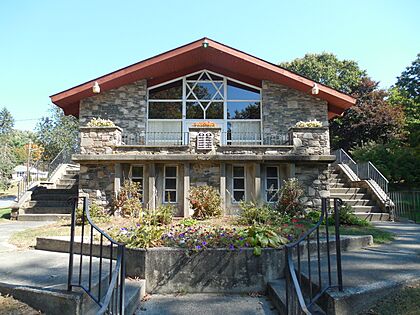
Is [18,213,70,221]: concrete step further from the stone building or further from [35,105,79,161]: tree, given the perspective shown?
[35,105,79,161]: tree

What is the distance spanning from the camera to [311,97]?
37.7ft

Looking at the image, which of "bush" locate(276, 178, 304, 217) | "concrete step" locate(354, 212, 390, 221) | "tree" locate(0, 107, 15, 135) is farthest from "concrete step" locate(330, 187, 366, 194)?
"tree" locate(0, 107, 15, 135)

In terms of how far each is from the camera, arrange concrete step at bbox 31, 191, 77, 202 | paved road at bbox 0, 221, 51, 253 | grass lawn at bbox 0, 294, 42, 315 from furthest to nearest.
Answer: concrete step at bbox 31, 191, 77, 202, paved road at bbox 0, 221, 51, 253, grass lawn at bbox 0, 294, 42, 315

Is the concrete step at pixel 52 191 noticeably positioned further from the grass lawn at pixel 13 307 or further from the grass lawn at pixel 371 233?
the grass lawn at pixel 371 233

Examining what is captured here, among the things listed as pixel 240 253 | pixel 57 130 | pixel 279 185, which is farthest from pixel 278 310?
pixel 57 130

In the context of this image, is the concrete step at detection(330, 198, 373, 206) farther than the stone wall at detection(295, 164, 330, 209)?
Yes

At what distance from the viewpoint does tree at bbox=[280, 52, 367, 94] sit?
27719 mm

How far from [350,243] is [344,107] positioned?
7783 mm

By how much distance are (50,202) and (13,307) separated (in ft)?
25.4

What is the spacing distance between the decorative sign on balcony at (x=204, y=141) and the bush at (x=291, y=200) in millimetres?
2557

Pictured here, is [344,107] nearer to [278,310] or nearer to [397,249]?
[397,249]

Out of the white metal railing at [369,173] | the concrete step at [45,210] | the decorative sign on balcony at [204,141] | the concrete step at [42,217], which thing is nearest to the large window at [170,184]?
the decorative sign on balcony at [204,141]

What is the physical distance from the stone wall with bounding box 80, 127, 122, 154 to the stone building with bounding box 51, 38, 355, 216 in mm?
32

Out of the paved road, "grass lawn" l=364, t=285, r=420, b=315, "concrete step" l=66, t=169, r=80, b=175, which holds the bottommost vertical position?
"grass lawn" l=364, t=285, r=420, b=315
